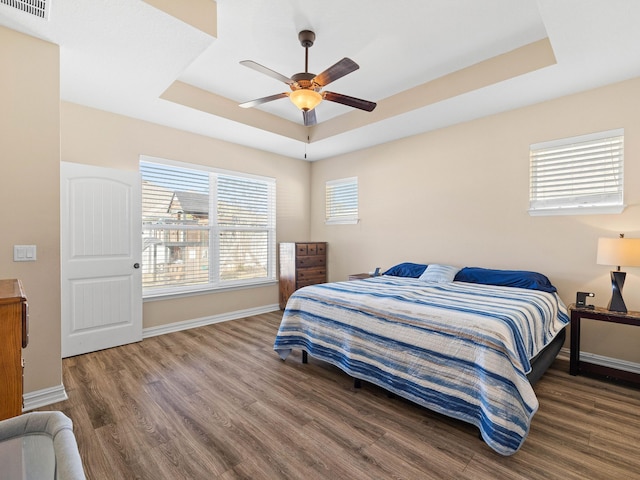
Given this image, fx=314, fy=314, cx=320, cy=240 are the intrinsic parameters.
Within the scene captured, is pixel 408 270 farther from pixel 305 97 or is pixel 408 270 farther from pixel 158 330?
pixel 158 330

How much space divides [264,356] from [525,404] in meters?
2.28

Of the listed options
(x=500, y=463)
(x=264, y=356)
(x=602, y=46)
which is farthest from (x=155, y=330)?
(x=602, y=46)

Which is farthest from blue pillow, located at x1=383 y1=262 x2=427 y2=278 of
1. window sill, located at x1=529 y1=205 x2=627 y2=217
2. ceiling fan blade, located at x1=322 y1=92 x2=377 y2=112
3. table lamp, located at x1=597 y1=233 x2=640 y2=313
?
ceiling fan blade, located at x1=322 y1=92 x2=377 y2=112

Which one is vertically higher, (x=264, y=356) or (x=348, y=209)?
(x=348, y=209)

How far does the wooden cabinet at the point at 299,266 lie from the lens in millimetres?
4902

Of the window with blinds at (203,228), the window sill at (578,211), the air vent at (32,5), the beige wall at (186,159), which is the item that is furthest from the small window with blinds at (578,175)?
the air vent at (32,5)

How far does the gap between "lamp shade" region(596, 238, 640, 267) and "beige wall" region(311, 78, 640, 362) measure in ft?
1.44

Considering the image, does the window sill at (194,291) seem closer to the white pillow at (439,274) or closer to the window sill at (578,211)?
the white pillow at (439,274)

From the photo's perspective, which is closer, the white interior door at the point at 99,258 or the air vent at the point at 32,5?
the air vent at the point at 32,5

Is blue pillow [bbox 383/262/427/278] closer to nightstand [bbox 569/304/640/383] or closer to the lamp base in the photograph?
nightstand [bbox 569/304/640/383]

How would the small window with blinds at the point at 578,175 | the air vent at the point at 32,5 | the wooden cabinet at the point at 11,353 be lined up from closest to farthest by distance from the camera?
the wooden cabinet at the point at 11,353 → the air vent at the point at 32,5 → the small window with blinds at the point at 578,175

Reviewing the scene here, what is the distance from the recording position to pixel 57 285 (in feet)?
7.98

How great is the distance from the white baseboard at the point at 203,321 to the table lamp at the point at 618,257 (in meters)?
4.19

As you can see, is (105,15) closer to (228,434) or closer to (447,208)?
(228,434)
